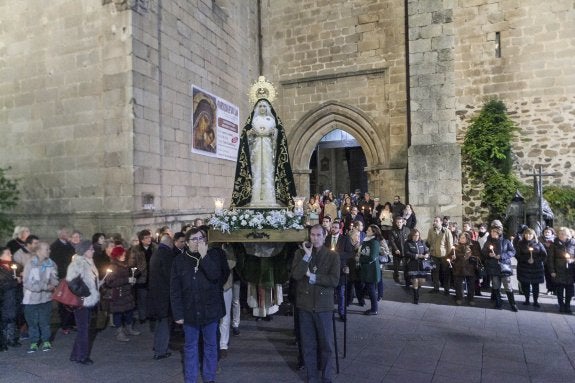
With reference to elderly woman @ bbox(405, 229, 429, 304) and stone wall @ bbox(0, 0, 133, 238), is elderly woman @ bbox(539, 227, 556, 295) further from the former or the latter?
stone wall @ bbox(0, 0, 133, 238)

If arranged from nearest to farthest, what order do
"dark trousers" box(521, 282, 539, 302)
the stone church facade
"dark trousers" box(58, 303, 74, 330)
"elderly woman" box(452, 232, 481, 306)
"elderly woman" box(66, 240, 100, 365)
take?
"elderly woman" box(66, 240, 100, 365), "dark trousers" box(58, 303, 74, 330), "dark trousers" box(521, 282, 539, 302), "elderly woman" box(452, 232, 481, 306), the stone church facade

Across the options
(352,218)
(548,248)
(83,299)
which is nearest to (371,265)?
(548,248)

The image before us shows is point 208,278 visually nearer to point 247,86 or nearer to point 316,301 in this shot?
point 316,301

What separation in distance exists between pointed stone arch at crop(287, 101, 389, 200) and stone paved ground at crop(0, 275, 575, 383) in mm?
7732

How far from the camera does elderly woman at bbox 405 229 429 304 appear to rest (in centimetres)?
828

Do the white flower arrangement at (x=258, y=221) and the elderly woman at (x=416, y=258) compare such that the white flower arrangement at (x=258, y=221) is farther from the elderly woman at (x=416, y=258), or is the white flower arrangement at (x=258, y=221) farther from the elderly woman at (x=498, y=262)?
the elderly woman at (x=498, y=262)

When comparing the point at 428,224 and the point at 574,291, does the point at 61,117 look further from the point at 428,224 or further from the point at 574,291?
the point at 574,291

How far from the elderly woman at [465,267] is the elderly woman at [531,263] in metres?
0.75

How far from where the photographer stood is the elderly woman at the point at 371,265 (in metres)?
7.46

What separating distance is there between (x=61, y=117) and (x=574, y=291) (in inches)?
435

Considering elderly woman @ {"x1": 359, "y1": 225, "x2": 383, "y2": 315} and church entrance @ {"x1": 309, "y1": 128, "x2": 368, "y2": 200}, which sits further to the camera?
church entrance @ {"x1": 309, "y1": 128, "x2": 368, "y2": 200}

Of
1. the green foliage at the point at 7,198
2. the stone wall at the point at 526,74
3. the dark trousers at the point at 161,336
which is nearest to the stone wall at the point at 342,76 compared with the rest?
the stone wall at the point at 526,74

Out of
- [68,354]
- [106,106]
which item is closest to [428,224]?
[106,106]

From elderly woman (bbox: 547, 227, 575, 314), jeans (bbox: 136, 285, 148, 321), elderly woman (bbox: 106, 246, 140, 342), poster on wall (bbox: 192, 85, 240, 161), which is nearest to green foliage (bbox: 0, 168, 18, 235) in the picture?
poster on wall (bbox: 192, 85, 240, 161)
